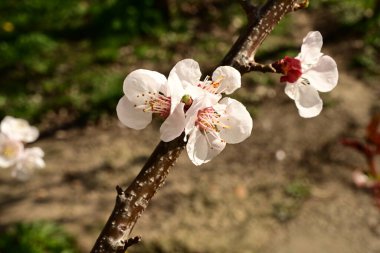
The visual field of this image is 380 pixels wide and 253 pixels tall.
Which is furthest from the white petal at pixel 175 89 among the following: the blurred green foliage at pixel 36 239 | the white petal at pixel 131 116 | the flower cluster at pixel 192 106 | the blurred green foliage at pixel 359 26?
the blurred green foliage at pixel 359 26

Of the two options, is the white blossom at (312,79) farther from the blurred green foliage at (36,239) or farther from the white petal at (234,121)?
the blurred green foliage at (36,239)

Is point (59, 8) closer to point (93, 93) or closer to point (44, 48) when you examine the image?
point (44, 48)

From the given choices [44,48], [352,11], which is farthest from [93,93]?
[352,11]

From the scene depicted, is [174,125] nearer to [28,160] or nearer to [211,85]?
[211,85]

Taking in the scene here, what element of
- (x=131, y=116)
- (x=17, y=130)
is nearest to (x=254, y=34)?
(x=131, y=116)

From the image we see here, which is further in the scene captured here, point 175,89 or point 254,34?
point 254,34
